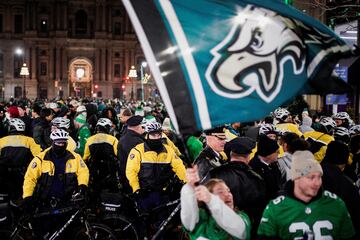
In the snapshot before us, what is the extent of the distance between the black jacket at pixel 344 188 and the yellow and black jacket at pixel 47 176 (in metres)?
3.45

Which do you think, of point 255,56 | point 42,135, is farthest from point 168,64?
point 42,135

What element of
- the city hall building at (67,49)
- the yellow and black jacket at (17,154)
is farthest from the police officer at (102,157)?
the city hall building at (67,49)

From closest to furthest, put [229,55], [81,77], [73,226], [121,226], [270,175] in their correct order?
[229,55] < [270,175] < [73,226] < [121,226] < [81,77]

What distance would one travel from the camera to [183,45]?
3.69 metres

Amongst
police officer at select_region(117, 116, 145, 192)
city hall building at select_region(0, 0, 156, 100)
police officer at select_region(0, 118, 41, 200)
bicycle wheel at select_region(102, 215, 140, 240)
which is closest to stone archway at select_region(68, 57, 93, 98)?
city hall building at select_region(0, 0, 156, 100)

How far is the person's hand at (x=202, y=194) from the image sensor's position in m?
3.66

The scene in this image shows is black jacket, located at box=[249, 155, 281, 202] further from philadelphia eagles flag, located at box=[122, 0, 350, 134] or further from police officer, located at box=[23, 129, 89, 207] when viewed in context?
police officer, located at box=[23, 129, 89, 207]

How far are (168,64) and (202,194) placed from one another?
0.96 m

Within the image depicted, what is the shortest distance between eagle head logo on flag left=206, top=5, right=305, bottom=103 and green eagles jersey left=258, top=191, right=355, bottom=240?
83cm

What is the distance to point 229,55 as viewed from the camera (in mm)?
3795

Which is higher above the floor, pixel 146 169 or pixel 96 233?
pixel 146 169

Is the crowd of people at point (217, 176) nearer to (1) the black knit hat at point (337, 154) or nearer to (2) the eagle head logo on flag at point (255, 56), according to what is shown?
(1) the black knit hat at point (337, 154)

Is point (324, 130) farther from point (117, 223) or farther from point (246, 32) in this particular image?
point (246, 32)

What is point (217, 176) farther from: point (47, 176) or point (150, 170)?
point (47, 176)
